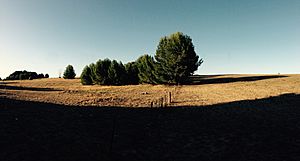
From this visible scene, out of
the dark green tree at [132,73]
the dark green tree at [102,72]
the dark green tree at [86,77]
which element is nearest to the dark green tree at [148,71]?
the dark green tree at [132,73]

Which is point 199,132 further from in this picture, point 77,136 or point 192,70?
point 192,70

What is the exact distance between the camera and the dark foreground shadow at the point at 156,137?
9.30 metres

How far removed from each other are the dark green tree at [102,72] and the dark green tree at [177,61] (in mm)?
25581

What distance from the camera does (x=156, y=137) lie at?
12.2 m

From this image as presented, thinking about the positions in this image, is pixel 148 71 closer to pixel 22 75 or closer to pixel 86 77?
pixel 86 77

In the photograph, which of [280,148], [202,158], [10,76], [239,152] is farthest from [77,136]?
[10,76]

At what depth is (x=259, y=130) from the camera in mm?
13188

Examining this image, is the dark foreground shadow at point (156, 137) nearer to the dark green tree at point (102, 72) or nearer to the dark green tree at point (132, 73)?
the dark green tree at point (132, 73)

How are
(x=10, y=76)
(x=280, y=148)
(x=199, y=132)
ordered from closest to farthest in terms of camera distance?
(x=280, y=148)
(x=199, y=132)
(x=10, y=76)

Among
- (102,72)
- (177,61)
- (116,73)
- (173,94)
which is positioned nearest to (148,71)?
(177,61)

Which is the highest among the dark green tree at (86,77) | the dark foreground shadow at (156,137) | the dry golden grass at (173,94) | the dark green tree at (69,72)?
the dark green tree at (69,72)

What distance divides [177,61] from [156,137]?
123ft

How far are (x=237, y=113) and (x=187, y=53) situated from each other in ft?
105

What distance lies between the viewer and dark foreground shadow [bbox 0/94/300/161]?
366 inches
